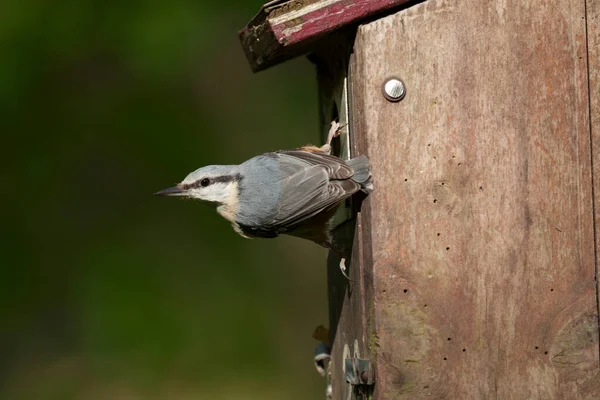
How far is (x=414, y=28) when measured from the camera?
246 cm

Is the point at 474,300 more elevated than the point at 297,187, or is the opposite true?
the point at 297,187

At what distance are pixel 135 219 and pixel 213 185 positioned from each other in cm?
200

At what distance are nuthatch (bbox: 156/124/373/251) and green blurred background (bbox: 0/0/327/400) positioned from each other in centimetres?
171

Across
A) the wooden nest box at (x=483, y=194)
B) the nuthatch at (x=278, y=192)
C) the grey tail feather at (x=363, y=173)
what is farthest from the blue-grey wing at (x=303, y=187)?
the wooden nest box at (x=483, y=194)

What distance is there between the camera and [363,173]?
8.13ft

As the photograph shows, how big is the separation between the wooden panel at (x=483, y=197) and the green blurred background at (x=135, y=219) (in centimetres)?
234

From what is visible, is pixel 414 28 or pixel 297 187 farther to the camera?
pixel 297 187

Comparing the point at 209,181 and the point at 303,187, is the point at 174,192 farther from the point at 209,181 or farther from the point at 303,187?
the point at 303,187

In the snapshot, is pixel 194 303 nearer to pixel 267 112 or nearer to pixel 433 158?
pixel 267 112

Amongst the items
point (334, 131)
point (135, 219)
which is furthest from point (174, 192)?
point (135, 219)

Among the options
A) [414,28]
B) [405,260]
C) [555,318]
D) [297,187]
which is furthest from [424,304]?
[414,28]

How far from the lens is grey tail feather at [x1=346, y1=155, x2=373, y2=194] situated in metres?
2.47

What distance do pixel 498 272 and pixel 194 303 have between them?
2598mm

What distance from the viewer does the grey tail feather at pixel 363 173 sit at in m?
2.47
